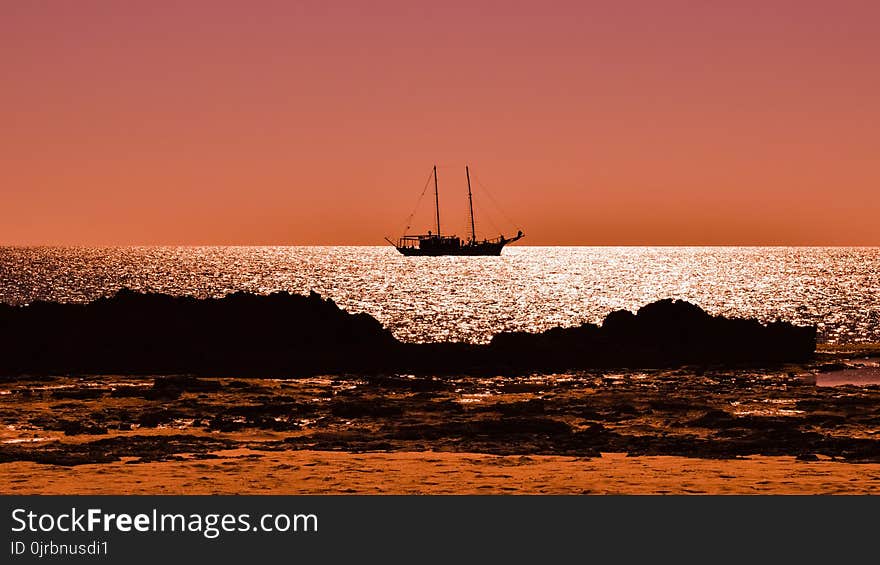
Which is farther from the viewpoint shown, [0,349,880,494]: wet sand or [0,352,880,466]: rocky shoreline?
[0,352,880,466]: rocky shoreline

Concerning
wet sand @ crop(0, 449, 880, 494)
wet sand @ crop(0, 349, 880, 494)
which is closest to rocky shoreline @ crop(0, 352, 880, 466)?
wet sand @ crop(0, 349, 880, 494)

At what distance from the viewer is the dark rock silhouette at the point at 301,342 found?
3753 cm

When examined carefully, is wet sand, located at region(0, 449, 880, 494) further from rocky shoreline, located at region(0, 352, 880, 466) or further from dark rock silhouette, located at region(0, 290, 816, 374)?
dark rock silhouette, located at region(0, 290, 816, 374)

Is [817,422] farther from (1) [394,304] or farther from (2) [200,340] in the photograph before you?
(1) [394,304]

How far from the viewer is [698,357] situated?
138 ft

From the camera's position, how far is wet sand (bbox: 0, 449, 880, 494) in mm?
15898

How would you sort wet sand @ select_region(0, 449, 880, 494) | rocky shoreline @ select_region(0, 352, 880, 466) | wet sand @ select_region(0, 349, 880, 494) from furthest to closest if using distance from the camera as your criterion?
1. rocky shoreline @ select_region(0, 352, 880, 466)
2. wet sand @ select_region(0, 349, 880, 494)
3. wet sand @ select_region(0, 449, 880, 494)

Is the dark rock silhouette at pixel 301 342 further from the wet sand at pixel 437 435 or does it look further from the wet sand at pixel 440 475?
the wet sand at pixel 440 475

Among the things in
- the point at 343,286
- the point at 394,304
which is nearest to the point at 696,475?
the point at 394,304

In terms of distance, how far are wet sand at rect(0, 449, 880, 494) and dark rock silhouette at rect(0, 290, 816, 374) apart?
1802cm

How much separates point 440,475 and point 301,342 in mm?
25055

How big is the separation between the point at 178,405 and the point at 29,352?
12.7 metres

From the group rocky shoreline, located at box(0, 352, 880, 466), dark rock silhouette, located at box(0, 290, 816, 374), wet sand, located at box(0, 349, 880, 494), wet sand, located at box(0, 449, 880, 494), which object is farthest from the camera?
dark rock silhouette, located at box(0, 290, 816, 374)

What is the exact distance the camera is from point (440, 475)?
56.6 feet
